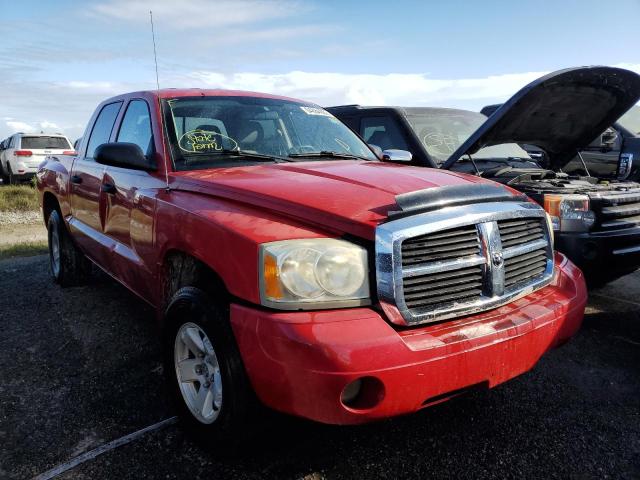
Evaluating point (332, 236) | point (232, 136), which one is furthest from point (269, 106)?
point (332, 236)

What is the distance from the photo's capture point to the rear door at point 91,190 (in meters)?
3.95

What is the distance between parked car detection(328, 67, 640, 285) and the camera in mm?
3838

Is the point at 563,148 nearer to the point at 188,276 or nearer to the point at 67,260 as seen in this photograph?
the point at 188,276

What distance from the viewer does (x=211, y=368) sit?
7.79 ft

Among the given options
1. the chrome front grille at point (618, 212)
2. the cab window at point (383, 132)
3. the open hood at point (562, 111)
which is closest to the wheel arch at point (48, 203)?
the cab window at point (383, 132)

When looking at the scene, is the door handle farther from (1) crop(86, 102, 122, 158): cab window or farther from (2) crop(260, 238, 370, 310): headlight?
(2) crop(260, 238, 370, 310): headlight

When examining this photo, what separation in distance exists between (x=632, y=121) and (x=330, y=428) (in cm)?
812

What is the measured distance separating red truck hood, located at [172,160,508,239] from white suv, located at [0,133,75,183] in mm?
13884

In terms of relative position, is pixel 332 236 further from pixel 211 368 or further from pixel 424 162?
pixel 424 162

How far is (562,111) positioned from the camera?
452 cm

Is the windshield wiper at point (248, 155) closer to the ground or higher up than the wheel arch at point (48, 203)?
A: higher up

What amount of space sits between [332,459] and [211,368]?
0.69m

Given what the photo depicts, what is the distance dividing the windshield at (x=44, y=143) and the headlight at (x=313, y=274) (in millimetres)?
15779

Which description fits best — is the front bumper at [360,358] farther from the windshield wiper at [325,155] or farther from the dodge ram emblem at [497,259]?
the windshield wiper at [325,155]
